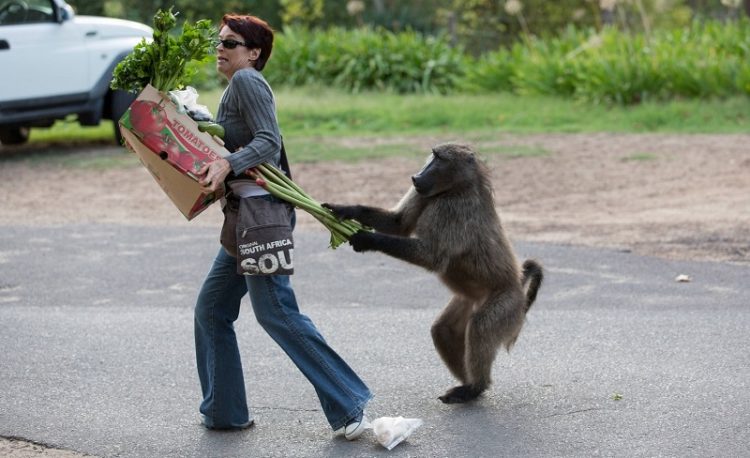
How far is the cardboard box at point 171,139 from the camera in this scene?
4.84 meters

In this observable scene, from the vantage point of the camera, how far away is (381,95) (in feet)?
68.3

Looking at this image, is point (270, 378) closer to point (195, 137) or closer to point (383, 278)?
point (195, 137)

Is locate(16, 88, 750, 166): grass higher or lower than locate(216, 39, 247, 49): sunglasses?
lower

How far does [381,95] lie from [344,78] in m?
1.31

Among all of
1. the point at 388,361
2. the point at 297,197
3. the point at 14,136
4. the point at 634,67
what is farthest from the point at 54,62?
the point at 297,197

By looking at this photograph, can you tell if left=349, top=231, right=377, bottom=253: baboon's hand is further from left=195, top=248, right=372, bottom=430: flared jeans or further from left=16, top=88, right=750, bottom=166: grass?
left=16, top=88, right=750, bottom=166: grass

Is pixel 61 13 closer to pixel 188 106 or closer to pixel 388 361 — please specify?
pixel 388 361

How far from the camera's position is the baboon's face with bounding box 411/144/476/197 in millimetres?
5434

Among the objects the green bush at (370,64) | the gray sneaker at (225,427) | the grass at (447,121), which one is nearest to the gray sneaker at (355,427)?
the gray sneaker at (225,427)

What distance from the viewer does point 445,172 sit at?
5.47m

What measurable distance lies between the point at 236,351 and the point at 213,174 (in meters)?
0.97

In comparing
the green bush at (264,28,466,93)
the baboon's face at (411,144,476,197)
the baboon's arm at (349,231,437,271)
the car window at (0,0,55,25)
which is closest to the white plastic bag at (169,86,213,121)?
the baboon's arm at (349,231,437,271)

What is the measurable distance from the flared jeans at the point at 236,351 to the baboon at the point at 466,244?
1.78 feet

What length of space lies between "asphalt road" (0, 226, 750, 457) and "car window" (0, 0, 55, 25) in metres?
5.88
